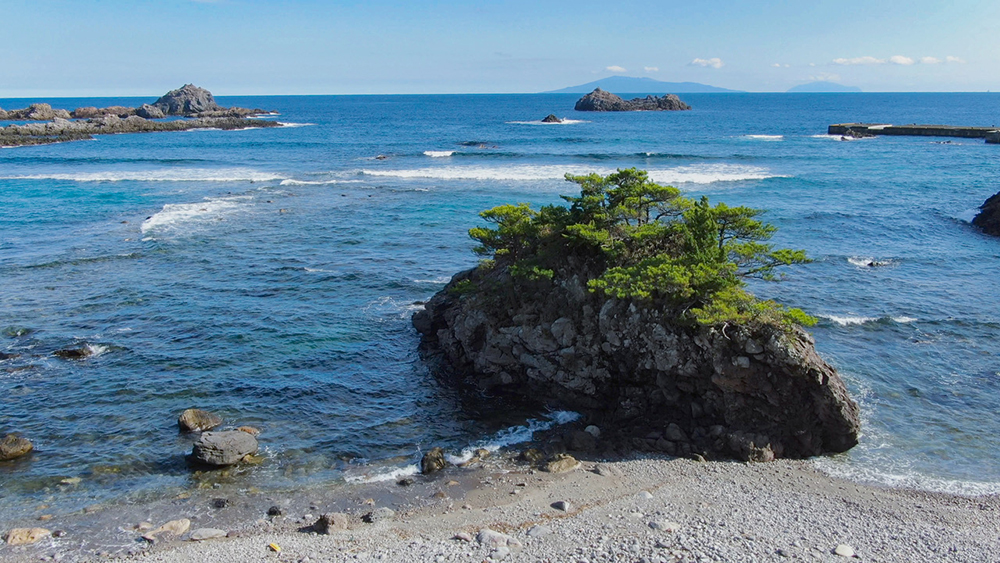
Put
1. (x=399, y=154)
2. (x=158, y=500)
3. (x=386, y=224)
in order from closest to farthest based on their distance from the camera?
(x=158, y=500)
(x=386, y=224)
(x=399, y=154)

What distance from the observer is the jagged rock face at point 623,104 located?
7087 inches

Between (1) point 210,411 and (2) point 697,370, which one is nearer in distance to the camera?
(2) point 697,370

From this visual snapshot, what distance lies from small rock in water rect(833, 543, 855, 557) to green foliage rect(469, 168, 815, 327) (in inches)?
247

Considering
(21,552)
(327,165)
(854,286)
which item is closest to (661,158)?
(327,165)

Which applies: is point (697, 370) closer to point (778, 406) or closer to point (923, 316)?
point (778, 406)

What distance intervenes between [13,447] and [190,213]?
3446 centimetres

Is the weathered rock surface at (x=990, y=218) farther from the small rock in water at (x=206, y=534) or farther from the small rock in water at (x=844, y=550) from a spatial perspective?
the small rock in water at (x=206, y=534)

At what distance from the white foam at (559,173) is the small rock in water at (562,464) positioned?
1867 inches

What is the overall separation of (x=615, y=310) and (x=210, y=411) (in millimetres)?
14128

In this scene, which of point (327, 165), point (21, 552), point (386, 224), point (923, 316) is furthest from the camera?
point (327, 165)

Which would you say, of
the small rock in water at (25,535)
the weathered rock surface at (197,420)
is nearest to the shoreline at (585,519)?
the small rock in water at (25,535)

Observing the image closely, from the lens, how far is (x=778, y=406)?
19688 mm

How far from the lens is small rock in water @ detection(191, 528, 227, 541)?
52.7ft

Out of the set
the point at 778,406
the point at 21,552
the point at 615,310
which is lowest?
the point at 21,552
